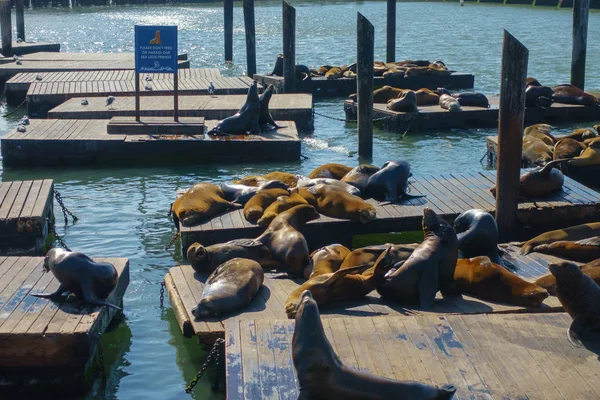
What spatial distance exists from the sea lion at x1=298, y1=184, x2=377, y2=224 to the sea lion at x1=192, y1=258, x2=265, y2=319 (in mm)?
1609

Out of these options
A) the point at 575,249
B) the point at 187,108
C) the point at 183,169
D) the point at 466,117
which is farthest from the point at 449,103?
the point at 575,249

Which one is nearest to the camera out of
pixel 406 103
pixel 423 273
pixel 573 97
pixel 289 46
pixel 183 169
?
pixel 423 273

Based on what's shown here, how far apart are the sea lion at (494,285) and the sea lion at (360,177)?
8.35 ft

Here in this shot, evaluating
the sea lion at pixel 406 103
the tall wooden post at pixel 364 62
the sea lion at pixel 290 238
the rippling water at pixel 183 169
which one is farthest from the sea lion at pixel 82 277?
the sea lion at pixel 406 103

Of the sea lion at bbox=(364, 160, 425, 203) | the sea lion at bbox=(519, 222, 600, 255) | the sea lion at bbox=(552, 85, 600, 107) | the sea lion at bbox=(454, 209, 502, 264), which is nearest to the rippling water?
the sea lion at bbox=(552, 85, 600, 107)

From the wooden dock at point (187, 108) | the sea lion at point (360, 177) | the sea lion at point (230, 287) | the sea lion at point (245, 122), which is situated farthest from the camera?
the wooden dock at point (187, 108)

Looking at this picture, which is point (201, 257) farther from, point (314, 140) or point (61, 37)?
point (61, 37)

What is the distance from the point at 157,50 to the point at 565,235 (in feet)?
22.7

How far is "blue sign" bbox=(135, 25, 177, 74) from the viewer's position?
12047 millimetres

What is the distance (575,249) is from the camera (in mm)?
6574

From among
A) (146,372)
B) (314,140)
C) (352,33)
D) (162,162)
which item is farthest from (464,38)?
(146,372)

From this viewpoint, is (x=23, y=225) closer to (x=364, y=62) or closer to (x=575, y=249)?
(x=575, y=249)

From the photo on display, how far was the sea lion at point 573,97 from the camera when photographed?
51.3 ft

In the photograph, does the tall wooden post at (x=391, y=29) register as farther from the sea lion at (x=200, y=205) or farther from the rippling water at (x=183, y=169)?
the sea lion at (x=200, y=205)
